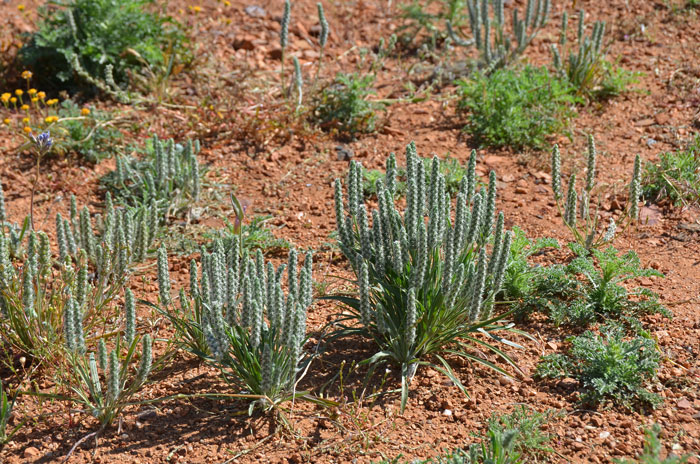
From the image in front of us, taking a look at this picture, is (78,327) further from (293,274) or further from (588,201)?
(588,201)

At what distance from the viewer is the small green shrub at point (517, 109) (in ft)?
19.0

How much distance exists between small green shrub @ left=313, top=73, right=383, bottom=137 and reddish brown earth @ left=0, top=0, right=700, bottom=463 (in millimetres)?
129

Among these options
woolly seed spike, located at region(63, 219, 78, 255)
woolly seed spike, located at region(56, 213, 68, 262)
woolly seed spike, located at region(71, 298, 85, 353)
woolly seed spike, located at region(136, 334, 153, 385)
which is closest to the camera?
woolly seed spike, located at region(136, 334, 153, 385)

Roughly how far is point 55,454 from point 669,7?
21.9ft

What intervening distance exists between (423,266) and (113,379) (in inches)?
54.9

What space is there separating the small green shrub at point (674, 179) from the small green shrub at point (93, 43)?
12.9 feet

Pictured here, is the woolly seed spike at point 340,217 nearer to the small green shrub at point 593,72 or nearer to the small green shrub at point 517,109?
the small green shrub at point 517,109

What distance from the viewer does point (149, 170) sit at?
5.43 metres

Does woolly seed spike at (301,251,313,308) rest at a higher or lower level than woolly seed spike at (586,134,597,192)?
lower

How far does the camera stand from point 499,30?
6.69 metres

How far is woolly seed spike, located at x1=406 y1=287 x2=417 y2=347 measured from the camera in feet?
10.8

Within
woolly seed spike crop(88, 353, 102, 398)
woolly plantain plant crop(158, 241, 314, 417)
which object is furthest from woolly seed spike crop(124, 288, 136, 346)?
woolly plantain plant crop(158, 241, 314, 417)

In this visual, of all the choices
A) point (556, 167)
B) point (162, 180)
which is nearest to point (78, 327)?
point (162, 180)

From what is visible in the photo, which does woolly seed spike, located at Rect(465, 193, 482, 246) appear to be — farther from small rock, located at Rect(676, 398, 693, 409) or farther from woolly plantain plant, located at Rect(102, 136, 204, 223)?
woolly plantain plant, located at Rect(102, 136, 204, 223)
